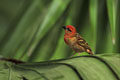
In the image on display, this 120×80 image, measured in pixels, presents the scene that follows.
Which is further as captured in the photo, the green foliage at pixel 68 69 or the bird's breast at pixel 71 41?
the bird's breast at pixel 71 41

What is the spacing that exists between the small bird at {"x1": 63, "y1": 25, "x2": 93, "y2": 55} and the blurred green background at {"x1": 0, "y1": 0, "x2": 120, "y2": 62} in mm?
24

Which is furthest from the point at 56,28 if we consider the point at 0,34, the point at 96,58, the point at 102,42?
the point at 96,58

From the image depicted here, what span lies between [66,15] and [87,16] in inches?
2.8

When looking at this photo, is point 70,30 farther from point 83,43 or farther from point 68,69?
point 68,69

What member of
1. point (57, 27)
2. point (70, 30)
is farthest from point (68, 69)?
point (57, 27)

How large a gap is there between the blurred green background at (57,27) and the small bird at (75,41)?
2 cm

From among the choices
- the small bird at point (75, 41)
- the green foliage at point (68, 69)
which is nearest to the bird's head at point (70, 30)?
the small bird at point (75, 41)

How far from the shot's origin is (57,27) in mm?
961

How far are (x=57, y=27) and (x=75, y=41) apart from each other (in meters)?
0.09

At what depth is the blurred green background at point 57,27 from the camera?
92 cm

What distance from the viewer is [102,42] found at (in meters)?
0.94

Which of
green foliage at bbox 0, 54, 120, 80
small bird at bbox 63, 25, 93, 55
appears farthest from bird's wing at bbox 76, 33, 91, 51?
green foliage at bbox 0, 54, 120, 80

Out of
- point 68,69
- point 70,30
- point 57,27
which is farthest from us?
point 57,27

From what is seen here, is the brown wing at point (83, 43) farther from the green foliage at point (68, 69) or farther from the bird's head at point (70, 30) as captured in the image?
the green foliage at point (68, 69)
